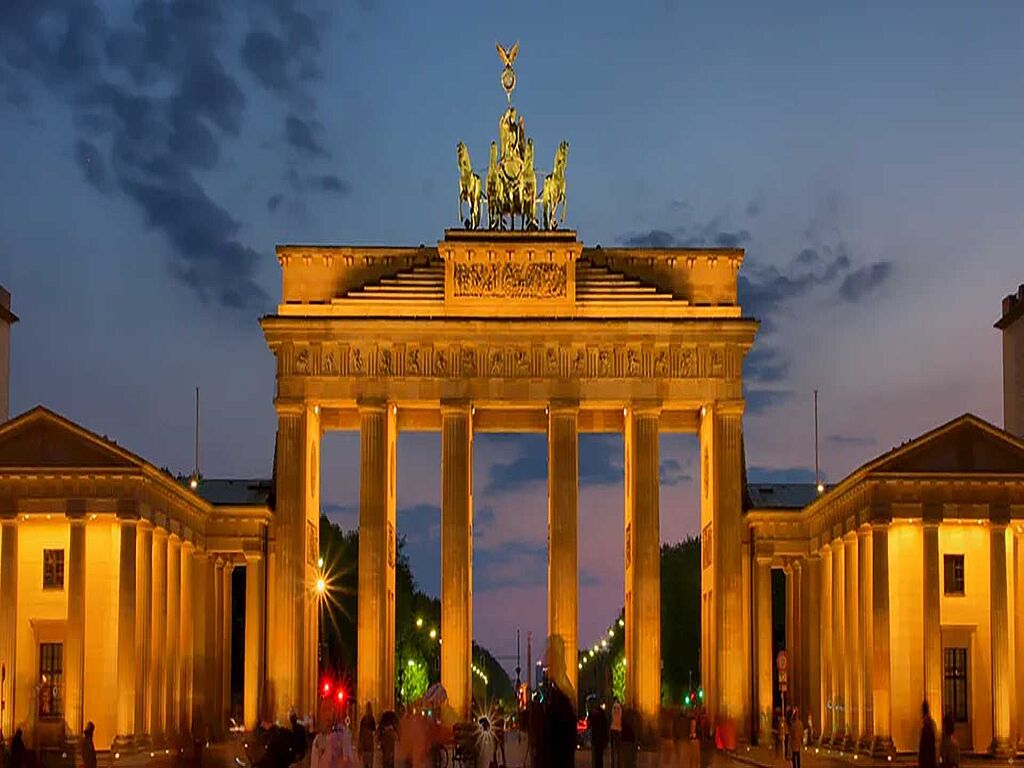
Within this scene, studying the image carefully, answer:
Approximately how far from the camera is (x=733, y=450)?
81000 mm

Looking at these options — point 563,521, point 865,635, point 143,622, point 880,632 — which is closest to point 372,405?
point 563,521

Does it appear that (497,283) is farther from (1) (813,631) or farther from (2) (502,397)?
(1) (813,631)

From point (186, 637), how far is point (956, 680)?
1234 inches

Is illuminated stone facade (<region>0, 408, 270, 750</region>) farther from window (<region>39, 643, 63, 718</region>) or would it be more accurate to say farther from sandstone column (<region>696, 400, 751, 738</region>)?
sandstone column (<region>696, 400, 751, 738</region>)

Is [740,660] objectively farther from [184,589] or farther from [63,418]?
[63,418]

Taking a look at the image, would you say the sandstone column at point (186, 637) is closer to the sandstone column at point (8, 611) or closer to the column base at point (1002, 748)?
the sandstone column at point (8, 611)

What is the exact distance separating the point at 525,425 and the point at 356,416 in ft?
26.4

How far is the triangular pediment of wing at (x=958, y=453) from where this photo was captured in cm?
6606

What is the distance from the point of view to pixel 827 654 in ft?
257

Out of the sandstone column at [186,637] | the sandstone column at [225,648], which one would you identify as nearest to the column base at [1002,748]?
the sandstone column at [186,637]

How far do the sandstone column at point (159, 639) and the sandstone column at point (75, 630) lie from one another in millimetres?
5692

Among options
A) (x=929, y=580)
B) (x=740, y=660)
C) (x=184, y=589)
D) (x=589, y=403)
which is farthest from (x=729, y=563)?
(x=184, y=589)

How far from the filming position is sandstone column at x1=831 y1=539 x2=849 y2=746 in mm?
74188

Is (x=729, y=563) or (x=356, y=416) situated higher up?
(x=356, y=416)
